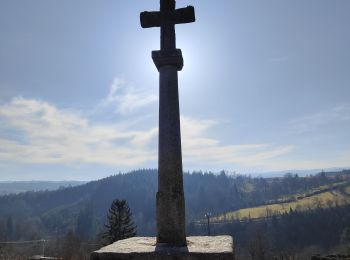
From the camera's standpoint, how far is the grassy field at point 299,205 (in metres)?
151

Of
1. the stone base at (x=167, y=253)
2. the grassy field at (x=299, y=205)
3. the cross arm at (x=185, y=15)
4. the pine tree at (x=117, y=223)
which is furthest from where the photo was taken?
the grassy field at (x=299, y=205)

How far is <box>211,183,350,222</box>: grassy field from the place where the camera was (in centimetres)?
15057

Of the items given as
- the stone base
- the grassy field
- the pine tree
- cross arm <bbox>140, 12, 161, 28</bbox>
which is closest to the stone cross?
cross arm <bbox>140, 12, 161, 28</bbox>

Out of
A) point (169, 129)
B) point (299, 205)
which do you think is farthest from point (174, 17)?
point (299, 205)

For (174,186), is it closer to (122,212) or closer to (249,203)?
(122,212)

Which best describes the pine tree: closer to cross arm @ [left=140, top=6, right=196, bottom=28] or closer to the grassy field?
cross arm @ [left=140, top=6, right=196, bottom=28]

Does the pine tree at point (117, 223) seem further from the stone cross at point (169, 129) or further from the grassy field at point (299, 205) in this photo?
the grassy field at point (299, 205)

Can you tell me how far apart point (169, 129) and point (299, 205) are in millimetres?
158902

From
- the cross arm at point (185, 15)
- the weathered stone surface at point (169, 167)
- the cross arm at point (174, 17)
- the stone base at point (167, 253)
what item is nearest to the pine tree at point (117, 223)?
the weathered stone surface at point (169, 167)

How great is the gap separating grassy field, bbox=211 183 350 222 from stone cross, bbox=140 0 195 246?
14867 centimetres

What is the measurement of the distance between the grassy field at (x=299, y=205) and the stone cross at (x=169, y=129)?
488ft

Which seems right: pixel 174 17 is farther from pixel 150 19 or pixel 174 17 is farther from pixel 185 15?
pixel 150 19

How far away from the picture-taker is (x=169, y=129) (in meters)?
5.83

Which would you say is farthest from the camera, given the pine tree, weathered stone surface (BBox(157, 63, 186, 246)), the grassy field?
the grassy field
